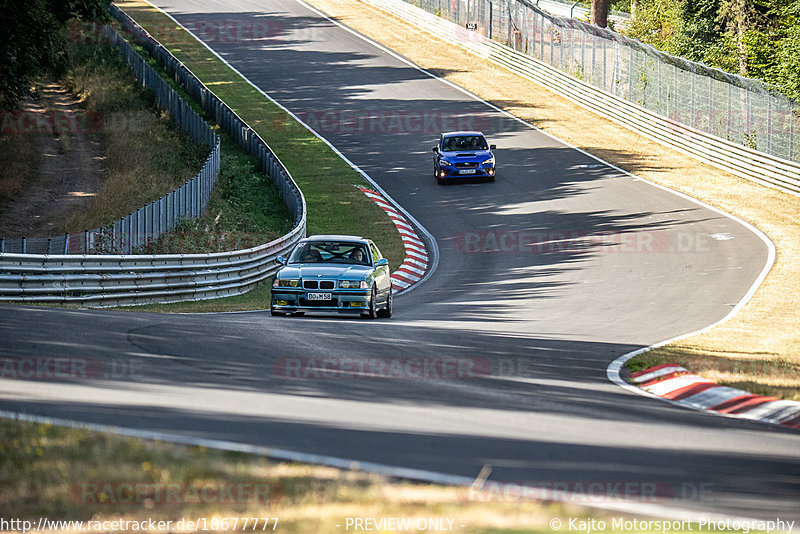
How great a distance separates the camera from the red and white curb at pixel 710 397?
9.97m

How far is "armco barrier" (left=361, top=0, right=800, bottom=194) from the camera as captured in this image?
34125 millimetres

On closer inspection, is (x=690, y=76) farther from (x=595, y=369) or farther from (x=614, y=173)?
(x=595, y=369)

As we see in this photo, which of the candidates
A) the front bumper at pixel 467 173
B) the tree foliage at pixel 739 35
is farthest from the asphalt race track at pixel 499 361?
the tree foliage at pixel 739 35

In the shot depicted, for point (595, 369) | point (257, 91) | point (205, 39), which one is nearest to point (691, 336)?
point (595, 369)

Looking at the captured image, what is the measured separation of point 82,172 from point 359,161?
10.4 meters

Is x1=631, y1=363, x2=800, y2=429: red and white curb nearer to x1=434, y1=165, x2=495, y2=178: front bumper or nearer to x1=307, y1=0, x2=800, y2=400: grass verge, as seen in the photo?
x1=307, y1=0, x2=800, y2=400: grass verge

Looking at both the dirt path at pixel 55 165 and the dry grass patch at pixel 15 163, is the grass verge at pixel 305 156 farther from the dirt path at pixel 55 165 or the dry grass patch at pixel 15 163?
the dry grass patch at pixel 15 163

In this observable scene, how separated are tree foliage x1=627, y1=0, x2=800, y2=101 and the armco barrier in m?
8.29

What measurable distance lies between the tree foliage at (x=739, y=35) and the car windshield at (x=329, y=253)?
33831mm

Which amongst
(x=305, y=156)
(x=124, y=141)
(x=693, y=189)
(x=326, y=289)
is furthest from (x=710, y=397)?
(x=124, y=141)

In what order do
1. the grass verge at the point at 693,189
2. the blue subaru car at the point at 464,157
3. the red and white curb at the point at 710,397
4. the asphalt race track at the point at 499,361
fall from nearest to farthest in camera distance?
the asphalt race track at the point at 499,361 < the red and white curb at the point at 710,397 < the grass verge at the point at 693,189 < the blue subaru car at the point at 464,157

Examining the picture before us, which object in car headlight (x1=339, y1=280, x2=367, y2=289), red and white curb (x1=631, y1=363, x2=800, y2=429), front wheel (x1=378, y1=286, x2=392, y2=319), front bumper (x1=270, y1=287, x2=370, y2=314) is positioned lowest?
front wheel (x1=378, y1=286, x2=392, y2=319)

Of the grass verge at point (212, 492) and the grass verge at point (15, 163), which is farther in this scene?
the grass verge at point (15, 163)

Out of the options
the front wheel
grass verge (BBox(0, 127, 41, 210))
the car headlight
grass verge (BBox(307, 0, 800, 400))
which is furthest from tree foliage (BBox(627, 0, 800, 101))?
the car headlight
